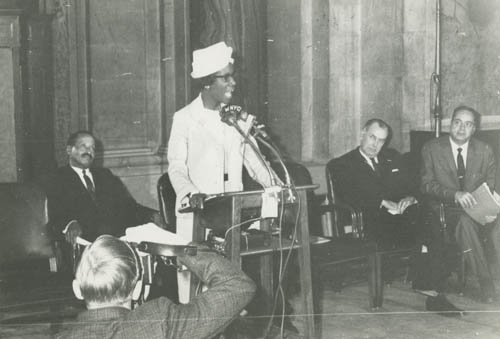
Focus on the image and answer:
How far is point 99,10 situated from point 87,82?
22.7 inches

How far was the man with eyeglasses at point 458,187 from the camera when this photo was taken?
554 cm

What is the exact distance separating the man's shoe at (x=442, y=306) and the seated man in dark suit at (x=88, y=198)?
2.00 metres

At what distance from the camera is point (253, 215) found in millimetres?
3932

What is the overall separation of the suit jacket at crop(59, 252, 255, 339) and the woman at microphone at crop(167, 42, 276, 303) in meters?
1.89

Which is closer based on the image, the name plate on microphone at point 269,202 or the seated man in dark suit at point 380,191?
the name plate on microphone at point 269,202

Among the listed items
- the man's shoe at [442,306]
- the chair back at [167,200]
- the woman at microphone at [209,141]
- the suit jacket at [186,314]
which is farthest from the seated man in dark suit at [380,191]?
the suit jacket at [186,314]

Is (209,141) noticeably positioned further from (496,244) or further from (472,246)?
(496,244)

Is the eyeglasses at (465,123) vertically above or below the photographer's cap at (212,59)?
below

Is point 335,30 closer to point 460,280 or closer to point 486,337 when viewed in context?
point 460,280

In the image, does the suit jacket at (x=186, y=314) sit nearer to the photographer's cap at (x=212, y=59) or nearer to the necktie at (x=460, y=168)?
the photographer's cap at (x=212, y=59)

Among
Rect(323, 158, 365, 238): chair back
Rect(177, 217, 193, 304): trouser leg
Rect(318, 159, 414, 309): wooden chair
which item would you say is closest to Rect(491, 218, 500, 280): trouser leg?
Rect(318, 159, 414, 309): wooden chair

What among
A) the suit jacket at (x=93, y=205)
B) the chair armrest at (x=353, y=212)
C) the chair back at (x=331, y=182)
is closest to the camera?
the suit jacket at (x=93, y=205)

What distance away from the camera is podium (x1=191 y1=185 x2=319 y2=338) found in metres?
3.69

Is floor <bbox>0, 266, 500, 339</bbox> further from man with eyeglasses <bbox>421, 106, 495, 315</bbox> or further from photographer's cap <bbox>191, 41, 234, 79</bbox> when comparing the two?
photographer's cap <bbox>191, 41, 234, 79</bbox>
